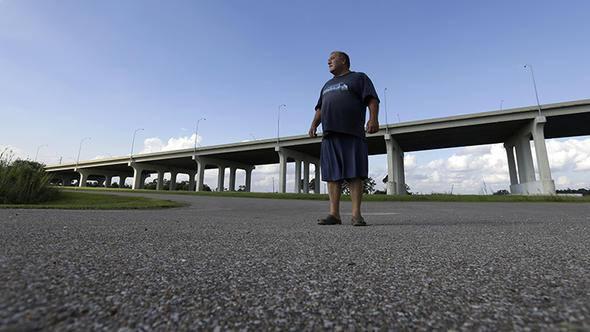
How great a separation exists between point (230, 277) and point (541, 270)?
50.9 inches

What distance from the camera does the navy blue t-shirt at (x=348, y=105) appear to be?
11.6 feet

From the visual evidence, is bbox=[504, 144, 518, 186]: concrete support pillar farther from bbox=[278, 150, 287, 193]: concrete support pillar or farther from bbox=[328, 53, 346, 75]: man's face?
bbox=[328, 53, 346, 75]: man's face

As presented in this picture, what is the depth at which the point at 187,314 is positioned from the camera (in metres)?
0.74

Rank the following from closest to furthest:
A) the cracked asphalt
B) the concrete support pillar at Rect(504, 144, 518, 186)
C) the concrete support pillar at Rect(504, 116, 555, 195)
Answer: the cracked asphalt → the concrete support pillar at Rect(504, 116, 555, 195) → the concrete support pillar at Rect(504, 144, 518, 186)

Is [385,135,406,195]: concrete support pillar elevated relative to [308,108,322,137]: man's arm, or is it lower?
elevated

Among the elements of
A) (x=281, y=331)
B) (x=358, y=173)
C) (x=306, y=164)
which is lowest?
(x=281, y=331)

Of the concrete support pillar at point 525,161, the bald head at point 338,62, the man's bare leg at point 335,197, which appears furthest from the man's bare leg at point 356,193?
the concrete support pillar at point 525,161

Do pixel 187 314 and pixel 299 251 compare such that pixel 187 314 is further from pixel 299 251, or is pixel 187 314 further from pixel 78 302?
pixel 299 251

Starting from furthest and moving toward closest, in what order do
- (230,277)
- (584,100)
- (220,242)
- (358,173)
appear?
(584,100) → (358,173) → (220,242) → (230,277)

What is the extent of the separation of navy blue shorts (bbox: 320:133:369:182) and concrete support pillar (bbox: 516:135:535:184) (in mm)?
26689

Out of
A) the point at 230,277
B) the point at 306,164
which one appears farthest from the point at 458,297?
the point at 306,164

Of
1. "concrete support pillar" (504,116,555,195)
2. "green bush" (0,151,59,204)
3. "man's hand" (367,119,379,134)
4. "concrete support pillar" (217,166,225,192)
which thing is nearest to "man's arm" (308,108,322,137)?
"man's hand" (367,119,379,134)

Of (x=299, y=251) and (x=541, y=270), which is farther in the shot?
(x=299, y=251)

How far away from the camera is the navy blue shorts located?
11.3ft
